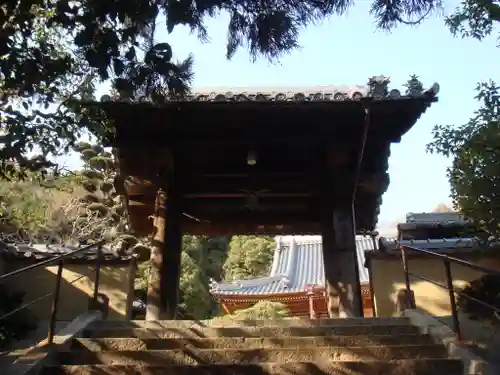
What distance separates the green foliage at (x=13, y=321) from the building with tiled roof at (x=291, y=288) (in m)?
8.06

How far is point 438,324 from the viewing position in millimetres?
4949

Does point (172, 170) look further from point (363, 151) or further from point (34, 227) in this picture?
point (34, 227)

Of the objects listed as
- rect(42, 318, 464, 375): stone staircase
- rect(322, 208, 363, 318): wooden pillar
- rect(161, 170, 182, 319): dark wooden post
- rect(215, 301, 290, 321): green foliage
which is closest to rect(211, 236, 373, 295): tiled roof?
rect(215, 301, 290, 321): green foliage

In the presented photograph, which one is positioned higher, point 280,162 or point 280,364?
point 280,162

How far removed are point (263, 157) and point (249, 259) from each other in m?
21.6

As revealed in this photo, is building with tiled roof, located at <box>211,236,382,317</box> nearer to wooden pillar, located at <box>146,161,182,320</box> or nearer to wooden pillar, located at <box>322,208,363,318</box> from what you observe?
wooden pillar, located at <box>322,208,363,318</box>

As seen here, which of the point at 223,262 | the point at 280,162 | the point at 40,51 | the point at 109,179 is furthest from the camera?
the point at 223,262

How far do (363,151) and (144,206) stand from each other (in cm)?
370

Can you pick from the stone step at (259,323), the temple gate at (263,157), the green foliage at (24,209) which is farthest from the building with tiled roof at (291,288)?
the stone step at (259,323)

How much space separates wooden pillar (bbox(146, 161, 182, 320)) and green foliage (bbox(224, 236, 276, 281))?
2080 cm

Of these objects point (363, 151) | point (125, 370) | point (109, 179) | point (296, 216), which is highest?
point (109, 179)

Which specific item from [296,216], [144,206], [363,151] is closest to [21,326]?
[144,206]

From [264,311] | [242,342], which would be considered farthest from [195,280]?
[242,342]

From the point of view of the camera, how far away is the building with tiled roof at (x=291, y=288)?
577 inches
